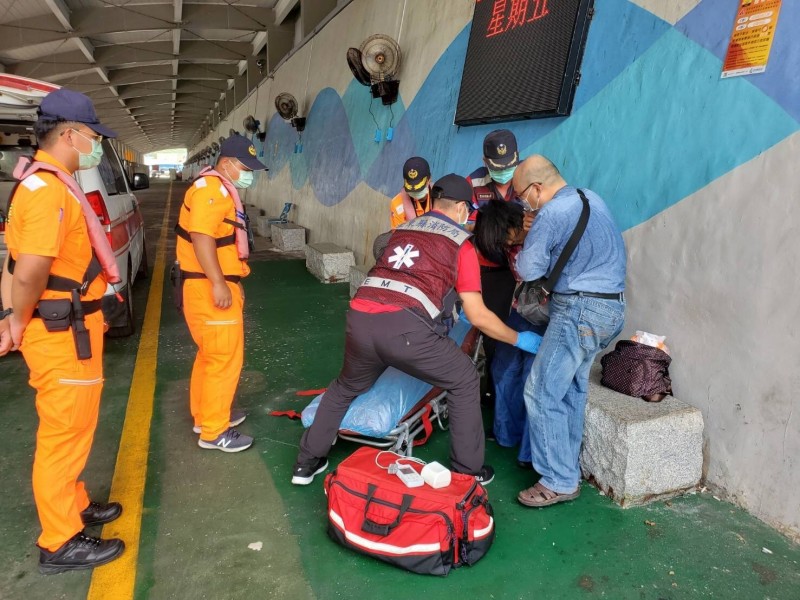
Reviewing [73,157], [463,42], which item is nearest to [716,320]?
[73,157]

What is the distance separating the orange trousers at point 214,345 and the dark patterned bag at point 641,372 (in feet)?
7.20

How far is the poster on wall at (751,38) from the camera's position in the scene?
2.62 meters

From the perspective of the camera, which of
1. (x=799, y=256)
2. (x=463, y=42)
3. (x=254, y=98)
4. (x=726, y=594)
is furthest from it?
(x=254, y=98)

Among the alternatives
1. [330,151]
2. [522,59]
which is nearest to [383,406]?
[522,59]

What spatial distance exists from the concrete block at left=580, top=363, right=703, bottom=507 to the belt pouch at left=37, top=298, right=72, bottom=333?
8.36ft

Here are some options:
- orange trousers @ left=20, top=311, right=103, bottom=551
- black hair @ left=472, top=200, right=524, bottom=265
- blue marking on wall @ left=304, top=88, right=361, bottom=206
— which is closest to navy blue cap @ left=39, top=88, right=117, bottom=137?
orange trousers @ left=20, top=311, right=103, bottom=551

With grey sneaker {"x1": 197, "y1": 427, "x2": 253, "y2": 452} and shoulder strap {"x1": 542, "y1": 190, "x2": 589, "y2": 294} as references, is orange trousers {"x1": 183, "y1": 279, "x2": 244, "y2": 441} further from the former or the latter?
shoulder strap {"x1": 542, "y1": 190, "x2": 589, "y2": 294}

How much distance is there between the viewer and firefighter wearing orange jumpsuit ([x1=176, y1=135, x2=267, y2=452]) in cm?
306

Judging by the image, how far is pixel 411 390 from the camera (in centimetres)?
317

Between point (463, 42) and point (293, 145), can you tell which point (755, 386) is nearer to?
point (463, 42)

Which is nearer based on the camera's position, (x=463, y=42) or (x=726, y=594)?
(x=726, y=594)

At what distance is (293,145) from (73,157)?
36.6 feet

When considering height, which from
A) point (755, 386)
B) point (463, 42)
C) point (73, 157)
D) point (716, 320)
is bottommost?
point (755, 386)

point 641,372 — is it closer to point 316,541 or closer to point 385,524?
point 385,524
